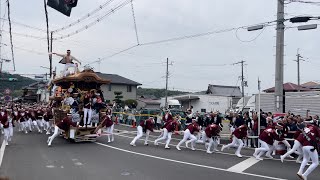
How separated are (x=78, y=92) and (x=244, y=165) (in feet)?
35.6

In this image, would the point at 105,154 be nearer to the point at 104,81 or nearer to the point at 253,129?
the point at 104,81

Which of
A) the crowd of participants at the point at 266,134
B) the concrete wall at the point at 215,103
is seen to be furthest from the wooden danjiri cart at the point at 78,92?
the concrete wall at the point at 215,103

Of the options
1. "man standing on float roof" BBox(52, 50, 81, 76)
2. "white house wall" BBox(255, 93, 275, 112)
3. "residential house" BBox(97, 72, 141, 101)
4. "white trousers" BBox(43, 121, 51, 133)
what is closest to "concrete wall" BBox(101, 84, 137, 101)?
"residential house" BBox(97, 72, 141, 101)

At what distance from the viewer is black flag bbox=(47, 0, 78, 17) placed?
1185 cm

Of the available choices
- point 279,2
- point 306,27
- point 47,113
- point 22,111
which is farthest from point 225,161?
point 22,111

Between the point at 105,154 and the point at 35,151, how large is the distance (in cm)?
334

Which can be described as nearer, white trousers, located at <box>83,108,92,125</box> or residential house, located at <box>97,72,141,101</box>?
white trousers, located at <box>83,108,92,125</box>

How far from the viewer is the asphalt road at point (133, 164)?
37.9 feet

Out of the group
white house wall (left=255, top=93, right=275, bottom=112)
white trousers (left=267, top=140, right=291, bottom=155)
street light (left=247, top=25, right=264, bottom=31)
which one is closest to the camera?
white trousers (left=267, top=140, right=291, bottom=155)

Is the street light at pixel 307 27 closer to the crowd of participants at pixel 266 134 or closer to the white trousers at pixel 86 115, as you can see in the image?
the crowd of participants at pixel 266 134

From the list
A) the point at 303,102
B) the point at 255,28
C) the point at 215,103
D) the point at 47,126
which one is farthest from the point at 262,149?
the point at 215,103

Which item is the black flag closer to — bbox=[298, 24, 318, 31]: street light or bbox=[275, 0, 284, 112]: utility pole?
bbox=[298, 24, 318, 31]: street light

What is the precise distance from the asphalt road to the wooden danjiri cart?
183 centimetres

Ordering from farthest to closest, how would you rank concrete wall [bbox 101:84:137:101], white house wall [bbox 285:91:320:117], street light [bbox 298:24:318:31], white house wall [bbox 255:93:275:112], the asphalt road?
concrete wall [bbox 101:84:137:101], white house wall [bbox 255:93:275:112], white house wall [bbox 285:91:320:117], street light [bbox 298:24:318:31], the asphalt road
